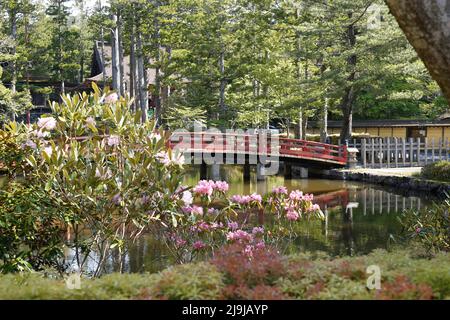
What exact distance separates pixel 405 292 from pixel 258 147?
1966 centimetres

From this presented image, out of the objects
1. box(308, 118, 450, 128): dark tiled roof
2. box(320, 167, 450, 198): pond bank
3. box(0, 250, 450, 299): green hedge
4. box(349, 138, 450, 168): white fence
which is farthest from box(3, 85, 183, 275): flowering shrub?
box(308, 118, 450, 128): dark tiled roof

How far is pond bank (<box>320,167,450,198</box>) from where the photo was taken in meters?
19.3

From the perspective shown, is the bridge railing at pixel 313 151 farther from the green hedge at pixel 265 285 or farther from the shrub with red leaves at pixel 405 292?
the shrub with red leaves at pixel 405 292

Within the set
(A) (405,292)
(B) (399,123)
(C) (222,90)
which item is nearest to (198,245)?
(A) (405,292)

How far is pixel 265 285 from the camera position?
3561 mm

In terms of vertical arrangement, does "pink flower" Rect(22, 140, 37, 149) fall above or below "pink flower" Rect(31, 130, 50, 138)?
below

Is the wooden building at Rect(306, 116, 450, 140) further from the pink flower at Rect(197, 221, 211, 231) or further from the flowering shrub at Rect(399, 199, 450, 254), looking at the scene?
the pink flower at Rect(197, 221, 211, 231)

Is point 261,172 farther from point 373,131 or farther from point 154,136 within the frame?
point 154,136

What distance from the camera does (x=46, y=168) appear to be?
704 centimetres

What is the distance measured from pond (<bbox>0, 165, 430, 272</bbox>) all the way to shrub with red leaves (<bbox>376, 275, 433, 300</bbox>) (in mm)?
4930

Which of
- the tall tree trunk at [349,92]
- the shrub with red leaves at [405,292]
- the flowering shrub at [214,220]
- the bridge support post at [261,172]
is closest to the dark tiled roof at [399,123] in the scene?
the tall tree trunk at [349,92]

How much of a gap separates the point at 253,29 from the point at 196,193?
801 inches

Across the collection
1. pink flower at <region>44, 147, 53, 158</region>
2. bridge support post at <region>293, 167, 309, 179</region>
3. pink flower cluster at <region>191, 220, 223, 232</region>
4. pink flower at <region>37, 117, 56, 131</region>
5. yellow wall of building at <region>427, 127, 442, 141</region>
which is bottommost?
bridge support post at <region>293, 167, 309, 179</region>

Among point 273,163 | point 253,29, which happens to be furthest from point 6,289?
point 253,29
